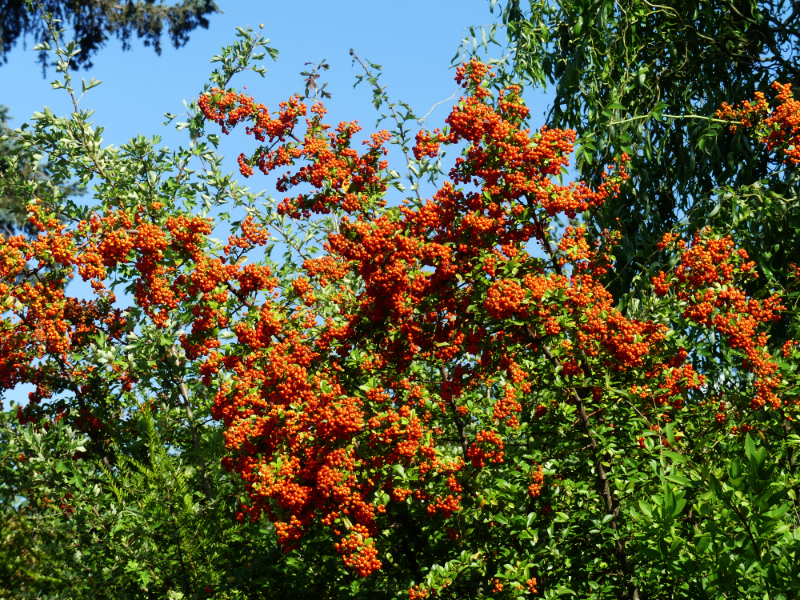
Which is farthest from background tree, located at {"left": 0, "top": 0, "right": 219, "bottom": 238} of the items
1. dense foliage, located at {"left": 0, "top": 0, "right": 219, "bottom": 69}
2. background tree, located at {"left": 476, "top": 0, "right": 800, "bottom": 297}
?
background tree, located at {"left": 476, "top": 0, "right": 800, "bottom": 297}

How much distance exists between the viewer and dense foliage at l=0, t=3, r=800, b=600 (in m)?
4.76

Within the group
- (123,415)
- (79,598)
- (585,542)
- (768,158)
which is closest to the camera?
(585,542)

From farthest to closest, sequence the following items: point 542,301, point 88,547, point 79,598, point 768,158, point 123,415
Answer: point 768,158 → point 123,415 → point 88,547 → point 79,598 → point 542,301

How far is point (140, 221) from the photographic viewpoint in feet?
22.2

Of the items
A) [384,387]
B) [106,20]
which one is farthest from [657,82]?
[106,20]

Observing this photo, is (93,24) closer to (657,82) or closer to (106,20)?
(106,20)

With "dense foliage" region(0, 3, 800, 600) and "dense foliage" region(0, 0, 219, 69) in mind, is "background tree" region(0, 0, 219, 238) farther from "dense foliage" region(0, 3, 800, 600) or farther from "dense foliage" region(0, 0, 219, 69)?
"dense foliage" region(0, 3, 800, 600)

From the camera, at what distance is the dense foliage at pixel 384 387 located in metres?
4.76

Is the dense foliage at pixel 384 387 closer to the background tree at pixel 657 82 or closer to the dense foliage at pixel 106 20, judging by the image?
the background tree at pixel 657 82

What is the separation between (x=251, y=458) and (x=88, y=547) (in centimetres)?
256

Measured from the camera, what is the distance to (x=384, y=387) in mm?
5184

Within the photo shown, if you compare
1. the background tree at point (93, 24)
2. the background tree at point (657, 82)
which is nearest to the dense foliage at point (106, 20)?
the background tree at point (93, 24)

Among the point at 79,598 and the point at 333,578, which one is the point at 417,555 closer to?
the point at 333,578

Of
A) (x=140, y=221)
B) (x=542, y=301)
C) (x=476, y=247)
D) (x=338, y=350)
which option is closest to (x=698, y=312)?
(x=542, y=301)
